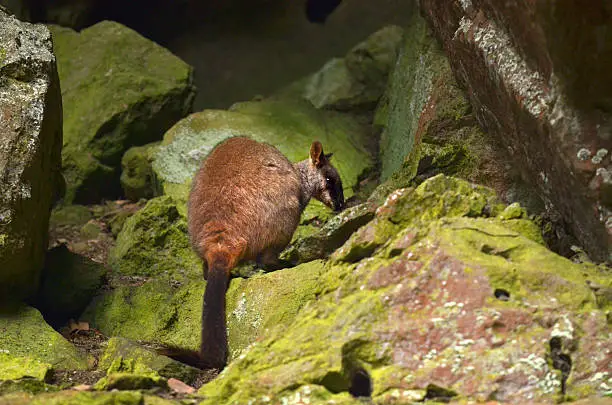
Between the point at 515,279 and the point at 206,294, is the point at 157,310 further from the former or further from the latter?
the point at 515,279

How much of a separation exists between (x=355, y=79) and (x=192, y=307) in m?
5.69

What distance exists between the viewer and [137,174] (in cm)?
1064

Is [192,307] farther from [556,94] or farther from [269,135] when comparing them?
[269,135]

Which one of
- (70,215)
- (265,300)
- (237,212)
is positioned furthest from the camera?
(70,215)

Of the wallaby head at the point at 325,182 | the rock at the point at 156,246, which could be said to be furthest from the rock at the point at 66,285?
the wallaby head at the point at 325,182

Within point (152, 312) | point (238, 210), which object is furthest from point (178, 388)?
point (238, 210)

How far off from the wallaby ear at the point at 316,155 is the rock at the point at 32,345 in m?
3.48

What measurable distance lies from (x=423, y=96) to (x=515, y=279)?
4019 millimetres

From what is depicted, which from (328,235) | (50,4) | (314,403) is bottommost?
(314,403)

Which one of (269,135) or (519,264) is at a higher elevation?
(269,135)

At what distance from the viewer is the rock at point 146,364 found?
5.61m

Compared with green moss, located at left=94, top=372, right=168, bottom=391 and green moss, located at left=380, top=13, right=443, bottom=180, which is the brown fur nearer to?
green moss, located at left=380, top=13, right=443, bottom=180

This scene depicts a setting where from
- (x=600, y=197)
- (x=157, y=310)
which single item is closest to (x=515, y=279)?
(x=600, y=197)

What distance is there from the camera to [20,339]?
639 cm
